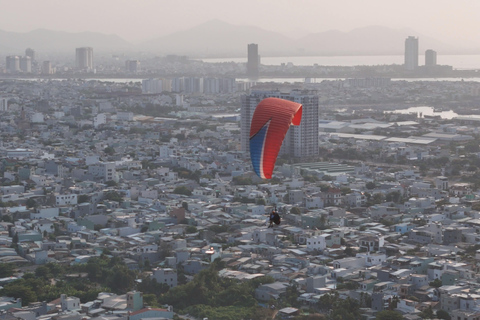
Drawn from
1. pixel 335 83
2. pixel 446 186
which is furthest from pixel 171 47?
pixel 446 186

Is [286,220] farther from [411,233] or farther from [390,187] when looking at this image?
[390,187]

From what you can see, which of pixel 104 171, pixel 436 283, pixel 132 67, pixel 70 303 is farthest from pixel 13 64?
pixel 436 283

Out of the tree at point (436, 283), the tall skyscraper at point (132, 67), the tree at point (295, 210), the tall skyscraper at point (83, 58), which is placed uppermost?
the tall skyscraper at point (83, 58)

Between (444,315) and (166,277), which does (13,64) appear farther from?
(444,315)

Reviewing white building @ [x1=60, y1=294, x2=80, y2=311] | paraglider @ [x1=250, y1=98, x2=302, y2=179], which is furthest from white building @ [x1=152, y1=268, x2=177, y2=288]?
paraglider @ [x1=250, y1=98, x2=302, y2=179]

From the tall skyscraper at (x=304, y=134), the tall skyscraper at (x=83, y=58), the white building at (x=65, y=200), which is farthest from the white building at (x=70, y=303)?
the tall skyscraper at (x=83, y=58)

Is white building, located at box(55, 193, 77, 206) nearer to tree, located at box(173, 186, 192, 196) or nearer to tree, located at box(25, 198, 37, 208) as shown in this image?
tree, located at box(25, 198, 37, 208)

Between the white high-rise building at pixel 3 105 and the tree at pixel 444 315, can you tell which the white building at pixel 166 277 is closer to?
the tree at pixel 444 315

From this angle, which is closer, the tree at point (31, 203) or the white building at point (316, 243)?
the white building at point (316, 243)

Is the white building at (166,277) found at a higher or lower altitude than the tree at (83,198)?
lower
